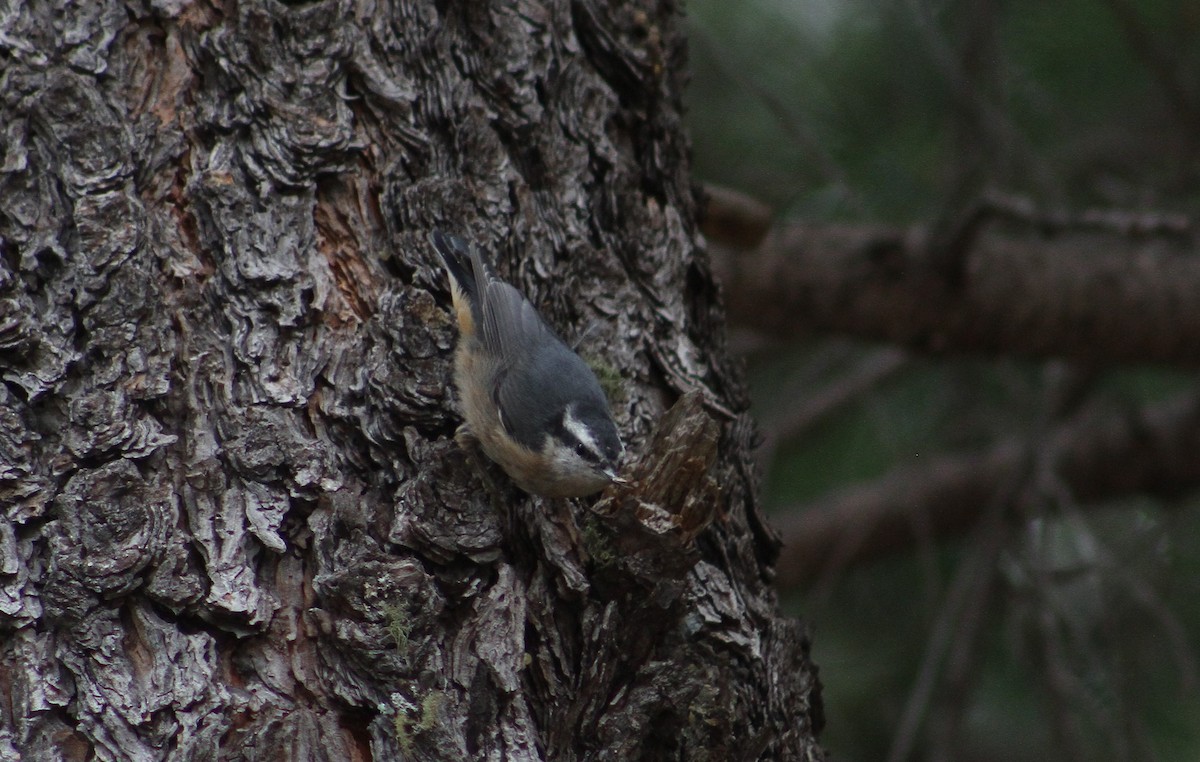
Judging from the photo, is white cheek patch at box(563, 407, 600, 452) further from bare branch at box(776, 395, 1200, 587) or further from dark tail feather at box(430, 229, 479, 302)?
bare branch at box(776, 395, 1200, 587)

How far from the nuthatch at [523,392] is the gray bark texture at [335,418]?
0.19 feet

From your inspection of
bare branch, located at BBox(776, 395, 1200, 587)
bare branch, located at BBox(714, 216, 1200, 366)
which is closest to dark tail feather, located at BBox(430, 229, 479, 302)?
bare branch, located at BBox(714, 216, 1200, 366)

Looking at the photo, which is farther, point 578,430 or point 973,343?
point 973,343

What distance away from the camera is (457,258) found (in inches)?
91.1

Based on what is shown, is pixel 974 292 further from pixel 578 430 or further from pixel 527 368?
pixel 578 430

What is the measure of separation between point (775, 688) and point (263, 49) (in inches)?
59.7

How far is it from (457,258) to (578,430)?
0.42m

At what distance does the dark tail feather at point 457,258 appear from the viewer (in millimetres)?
2256

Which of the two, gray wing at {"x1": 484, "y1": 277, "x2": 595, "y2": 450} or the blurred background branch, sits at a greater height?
the blurred background branch

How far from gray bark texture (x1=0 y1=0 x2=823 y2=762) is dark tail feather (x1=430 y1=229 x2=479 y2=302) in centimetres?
4

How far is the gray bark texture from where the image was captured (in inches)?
71.9

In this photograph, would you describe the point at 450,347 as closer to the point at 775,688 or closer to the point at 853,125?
the point at 775,688

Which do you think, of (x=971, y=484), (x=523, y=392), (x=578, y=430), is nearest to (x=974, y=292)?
(x=971, y=484)

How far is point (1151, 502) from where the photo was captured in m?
4.83
